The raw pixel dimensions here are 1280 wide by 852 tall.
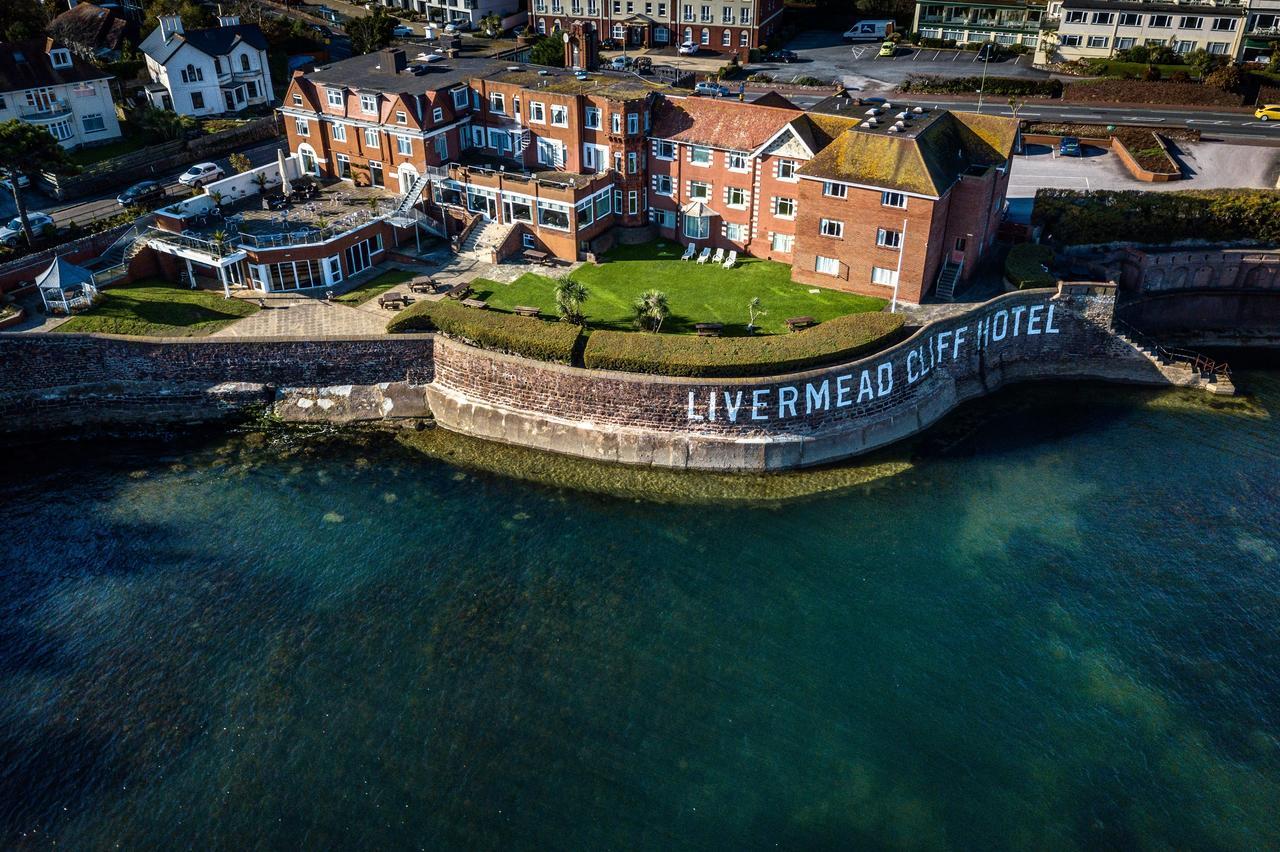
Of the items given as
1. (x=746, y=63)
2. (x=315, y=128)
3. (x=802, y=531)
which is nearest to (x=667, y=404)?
(x=802, y=531)

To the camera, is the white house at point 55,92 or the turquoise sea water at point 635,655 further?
the white house at point 55,92

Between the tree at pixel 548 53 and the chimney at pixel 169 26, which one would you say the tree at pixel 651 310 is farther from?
the chimney at pixel 169 26

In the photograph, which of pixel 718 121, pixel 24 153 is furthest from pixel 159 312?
pixel 718 121

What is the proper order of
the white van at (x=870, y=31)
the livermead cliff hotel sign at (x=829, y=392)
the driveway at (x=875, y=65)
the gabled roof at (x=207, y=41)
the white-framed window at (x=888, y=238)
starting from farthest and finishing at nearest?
1. the white van at (x=870, y=31)
2. the driveway at (x=875, y=65)
3. the gabled roof at (x=207, y=41)
4. the white-framed window at (x=888, y=238)
5. the livermead cliff hotel sign at (x=829, y=392)

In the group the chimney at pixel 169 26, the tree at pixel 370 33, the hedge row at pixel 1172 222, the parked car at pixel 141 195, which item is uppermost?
the chimney at pixel 169 26

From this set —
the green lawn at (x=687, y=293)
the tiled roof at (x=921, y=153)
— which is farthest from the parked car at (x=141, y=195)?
the tiled roof at (x=921, y=153)

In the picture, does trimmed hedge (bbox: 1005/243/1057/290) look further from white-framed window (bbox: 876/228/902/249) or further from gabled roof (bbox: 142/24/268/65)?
gabled roof (bbox: 142/24/268/65)

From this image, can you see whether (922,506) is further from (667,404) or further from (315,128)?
(315,128)
